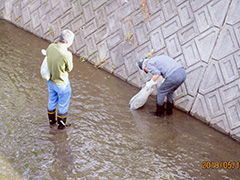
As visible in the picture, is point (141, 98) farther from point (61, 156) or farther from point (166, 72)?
point (61, 156)

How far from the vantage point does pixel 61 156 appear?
3.75 meters

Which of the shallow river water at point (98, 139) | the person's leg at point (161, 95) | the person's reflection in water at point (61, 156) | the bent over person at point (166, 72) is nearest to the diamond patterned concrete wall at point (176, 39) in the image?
the shallow river water at point (98, 139)

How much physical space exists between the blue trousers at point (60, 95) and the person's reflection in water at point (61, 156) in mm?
392

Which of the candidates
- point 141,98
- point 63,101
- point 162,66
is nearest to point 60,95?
point 63,101

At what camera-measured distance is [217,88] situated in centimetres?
497

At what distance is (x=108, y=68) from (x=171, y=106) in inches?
81.5

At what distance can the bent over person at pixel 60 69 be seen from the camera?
364 centimetres

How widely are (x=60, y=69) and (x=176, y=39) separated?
9.26 feet

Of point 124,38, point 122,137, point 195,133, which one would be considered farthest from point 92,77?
point 195,133

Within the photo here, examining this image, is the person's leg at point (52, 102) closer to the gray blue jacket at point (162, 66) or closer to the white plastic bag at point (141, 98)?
the white plastic bag at point (141, 98)

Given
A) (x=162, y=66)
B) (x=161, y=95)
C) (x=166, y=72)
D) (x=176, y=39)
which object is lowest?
(x=161, y=95)

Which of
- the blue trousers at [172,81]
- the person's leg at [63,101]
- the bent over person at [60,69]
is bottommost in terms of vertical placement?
the person's leg at [63,101]

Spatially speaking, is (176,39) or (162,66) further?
(176,39)

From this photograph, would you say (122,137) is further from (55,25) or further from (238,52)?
(55,25)
